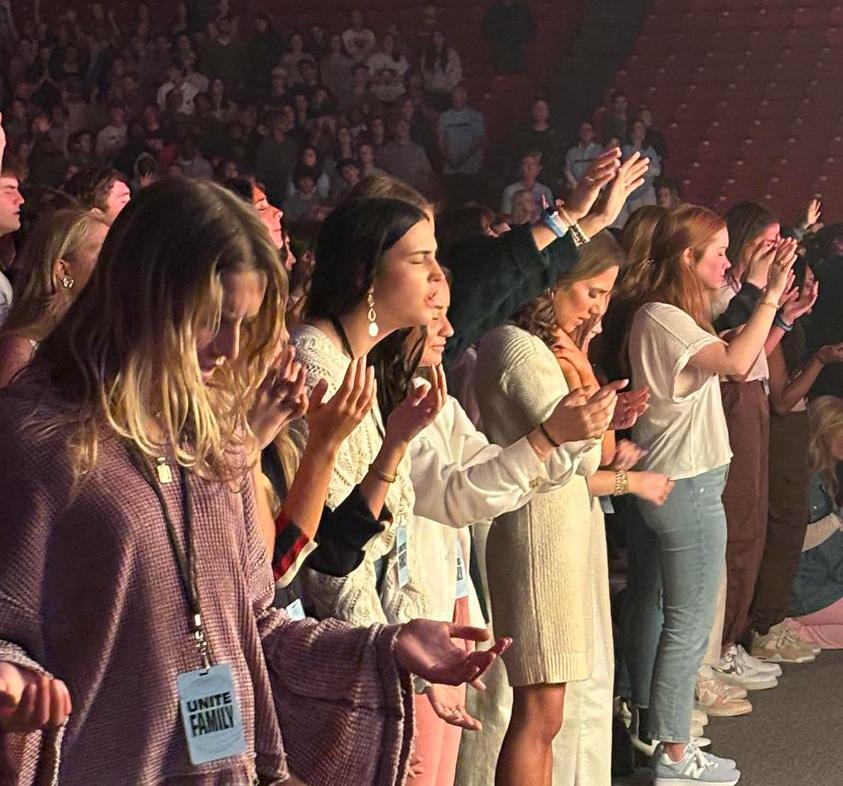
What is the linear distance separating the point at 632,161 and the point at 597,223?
0.19m

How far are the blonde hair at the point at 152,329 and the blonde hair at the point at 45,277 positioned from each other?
3.55 ft

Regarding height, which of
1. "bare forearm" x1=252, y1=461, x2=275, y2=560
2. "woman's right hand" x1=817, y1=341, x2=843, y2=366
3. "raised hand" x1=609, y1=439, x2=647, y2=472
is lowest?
"woman's right hand" x1=817, y1=341, x2=843, y2=366

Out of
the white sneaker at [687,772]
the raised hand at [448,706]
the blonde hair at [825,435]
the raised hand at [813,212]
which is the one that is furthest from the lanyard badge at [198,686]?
the raised hand at [813,212]

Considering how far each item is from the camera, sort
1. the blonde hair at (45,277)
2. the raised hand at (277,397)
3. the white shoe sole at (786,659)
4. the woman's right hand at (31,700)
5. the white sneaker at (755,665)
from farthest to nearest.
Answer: the white shoe sole at (786,659)
the white sneaker at (755,665)
the blonde hair at (45,277)
the raised hand at (277,397)
the woman's right hand at (31,700)

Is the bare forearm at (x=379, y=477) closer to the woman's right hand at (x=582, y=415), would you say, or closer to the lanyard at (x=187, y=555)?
the woman's right hand at (x=582, y=415)

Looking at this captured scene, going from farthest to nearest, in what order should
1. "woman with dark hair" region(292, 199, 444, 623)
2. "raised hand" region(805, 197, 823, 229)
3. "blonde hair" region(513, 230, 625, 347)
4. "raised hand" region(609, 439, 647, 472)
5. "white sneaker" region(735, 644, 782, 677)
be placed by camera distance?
"raised hand" region(805, 197, 823, 229), "white sneaker" region(735, 644, 782, 677), "raised hand" region(609, 439, 647, 472), "blonde hair" region(513, 230, 625, 347), "woman with dark hair" region(292, 199, 444, 623)

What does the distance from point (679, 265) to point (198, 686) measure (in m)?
3.12

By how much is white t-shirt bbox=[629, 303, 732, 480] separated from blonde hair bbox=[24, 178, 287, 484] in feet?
9.20

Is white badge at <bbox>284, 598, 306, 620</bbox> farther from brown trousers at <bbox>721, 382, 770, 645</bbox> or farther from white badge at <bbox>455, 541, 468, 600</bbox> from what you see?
brown trousers at <bbox>721, 382, 770, 645</bbox>

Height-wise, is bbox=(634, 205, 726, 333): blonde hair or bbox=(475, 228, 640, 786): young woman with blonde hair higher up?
bbox=(634, 205, 726, 333): blonde hair

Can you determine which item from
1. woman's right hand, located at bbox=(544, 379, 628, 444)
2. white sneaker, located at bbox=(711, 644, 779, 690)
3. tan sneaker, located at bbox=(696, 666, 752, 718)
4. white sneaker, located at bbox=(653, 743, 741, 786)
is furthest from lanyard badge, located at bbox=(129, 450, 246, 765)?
white sneaker, located at bbox=(711, 644, 779, 690)

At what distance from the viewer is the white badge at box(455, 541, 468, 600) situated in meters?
3.30

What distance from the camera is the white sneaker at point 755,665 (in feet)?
19.6

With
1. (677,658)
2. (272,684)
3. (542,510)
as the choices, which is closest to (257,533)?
(272,684)
